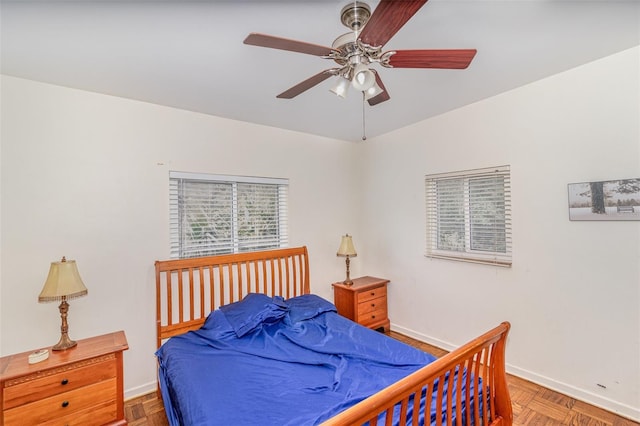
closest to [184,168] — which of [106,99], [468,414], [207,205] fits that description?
[207,205]

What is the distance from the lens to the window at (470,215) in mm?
2797

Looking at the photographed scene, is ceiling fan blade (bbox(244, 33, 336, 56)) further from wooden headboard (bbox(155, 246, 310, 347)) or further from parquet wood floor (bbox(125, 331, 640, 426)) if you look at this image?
parquet wood floor (bbox(125, 331, 640, 426))

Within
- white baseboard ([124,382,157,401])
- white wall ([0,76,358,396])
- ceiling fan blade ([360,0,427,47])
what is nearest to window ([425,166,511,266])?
ceiling fan blade ([360,0,427,47])

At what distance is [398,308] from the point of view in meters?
3.74

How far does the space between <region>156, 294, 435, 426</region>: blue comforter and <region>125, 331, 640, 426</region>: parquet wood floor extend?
0.50m

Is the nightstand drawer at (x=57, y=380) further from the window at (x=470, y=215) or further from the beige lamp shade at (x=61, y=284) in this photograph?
the window at (x=470, y=215)

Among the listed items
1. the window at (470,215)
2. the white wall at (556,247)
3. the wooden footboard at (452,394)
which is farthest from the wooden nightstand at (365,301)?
the wooden footboard at (452,394)

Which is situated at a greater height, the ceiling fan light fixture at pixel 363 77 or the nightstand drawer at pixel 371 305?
Answer: the ceiling fan light fixture at pixel 363 77

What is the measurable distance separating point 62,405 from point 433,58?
10.1ft

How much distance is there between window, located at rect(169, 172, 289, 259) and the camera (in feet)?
9.43

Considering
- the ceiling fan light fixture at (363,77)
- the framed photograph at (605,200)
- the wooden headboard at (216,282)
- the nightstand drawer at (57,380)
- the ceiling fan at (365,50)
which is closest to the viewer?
the ceiling fan at (365,50)

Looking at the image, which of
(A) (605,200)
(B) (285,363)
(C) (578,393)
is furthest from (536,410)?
(B) (285,363)

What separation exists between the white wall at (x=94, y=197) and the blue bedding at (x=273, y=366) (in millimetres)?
695

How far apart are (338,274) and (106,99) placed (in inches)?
125
